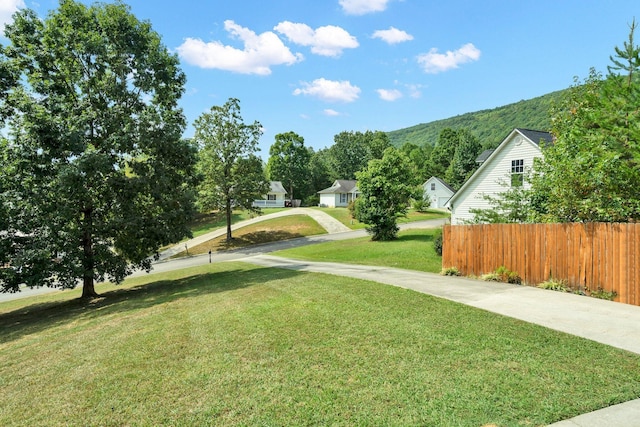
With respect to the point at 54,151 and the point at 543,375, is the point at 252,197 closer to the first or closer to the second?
the point at 54,151

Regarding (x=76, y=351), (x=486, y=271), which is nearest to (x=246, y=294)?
(x=76, y=351)

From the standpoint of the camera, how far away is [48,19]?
14.2 m

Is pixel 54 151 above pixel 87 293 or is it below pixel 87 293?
above

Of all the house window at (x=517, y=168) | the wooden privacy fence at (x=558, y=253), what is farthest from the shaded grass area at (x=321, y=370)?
the house window at (x=517, y=168)

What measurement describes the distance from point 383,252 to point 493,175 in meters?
8.63

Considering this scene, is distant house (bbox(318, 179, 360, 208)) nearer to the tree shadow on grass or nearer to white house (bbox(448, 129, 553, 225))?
white house (bbox(448, 129, 553, 225))

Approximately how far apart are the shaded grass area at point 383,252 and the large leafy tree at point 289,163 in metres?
42.2

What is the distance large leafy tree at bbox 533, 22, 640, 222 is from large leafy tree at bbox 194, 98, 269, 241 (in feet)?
89.8

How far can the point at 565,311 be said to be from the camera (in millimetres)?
7086

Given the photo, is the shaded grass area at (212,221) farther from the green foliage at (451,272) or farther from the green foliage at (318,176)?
the green foliage at (451,272)

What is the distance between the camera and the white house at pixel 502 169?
2114 centimetres

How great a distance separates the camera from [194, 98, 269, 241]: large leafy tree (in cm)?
3400

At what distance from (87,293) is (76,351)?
9.58m

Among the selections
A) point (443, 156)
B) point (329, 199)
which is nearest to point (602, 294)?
point (329, 199)
